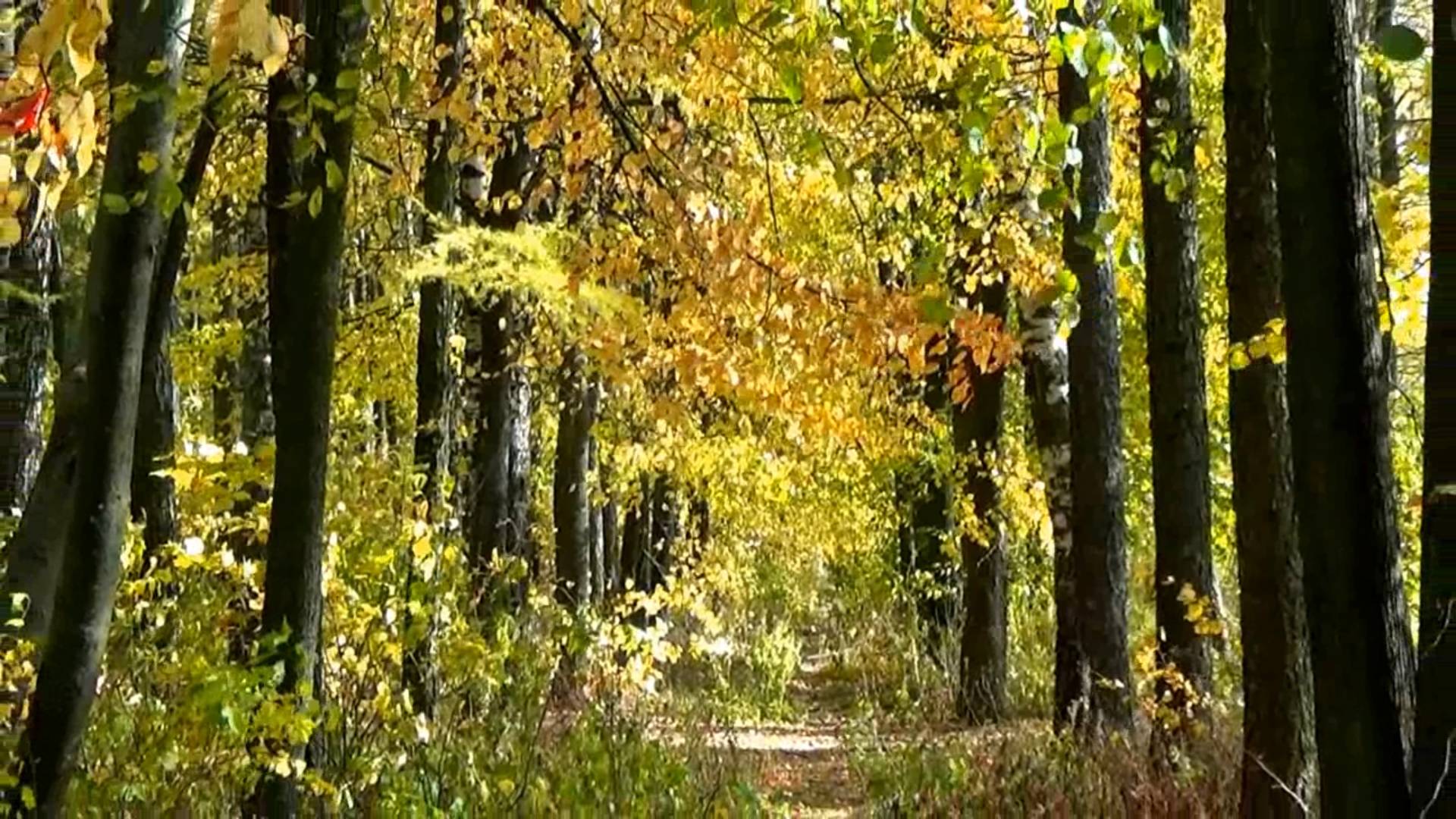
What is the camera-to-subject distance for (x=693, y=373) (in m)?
5.32

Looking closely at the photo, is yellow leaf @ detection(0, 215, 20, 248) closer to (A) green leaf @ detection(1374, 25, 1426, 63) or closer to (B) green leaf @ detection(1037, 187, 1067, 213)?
(A) green leaf @ detection(1374, 25, 1426, 63)

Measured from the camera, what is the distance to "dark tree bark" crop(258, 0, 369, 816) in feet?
12.6

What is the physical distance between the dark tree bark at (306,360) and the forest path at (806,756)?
271cm

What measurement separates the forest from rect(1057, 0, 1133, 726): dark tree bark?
3cm

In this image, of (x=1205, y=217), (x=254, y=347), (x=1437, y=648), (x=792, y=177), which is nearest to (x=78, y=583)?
(x=1437, y=648)

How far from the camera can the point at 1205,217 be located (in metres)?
12.2

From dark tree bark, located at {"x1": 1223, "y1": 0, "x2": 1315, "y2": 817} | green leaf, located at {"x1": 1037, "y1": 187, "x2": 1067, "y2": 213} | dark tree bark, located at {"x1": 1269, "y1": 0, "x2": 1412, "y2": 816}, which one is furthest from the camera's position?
dark tree bark, located at {"x1": 1223, "y1": 0, "x2": 1315, "y2": 817}

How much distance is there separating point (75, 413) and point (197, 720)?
4.51 feet

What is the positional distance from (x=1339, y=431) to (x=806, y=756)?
8.77 m

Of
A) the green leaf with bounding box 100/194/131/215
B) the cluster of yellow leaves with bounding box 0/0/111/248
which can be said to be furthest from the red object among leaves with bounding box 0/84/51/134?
the green leaf with bounding box 100/194/131/215

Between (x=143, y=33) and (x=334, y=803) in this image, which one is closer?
(x=143, y=33)

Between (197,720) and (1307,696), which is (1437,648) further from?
(197,720)

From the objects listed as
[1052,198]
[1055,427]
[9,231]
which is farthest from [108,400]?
[1055,427]

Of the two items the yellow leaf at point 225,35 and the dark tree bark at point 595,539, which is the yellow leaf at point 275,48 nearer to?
the yellow leaf at point 225,35
